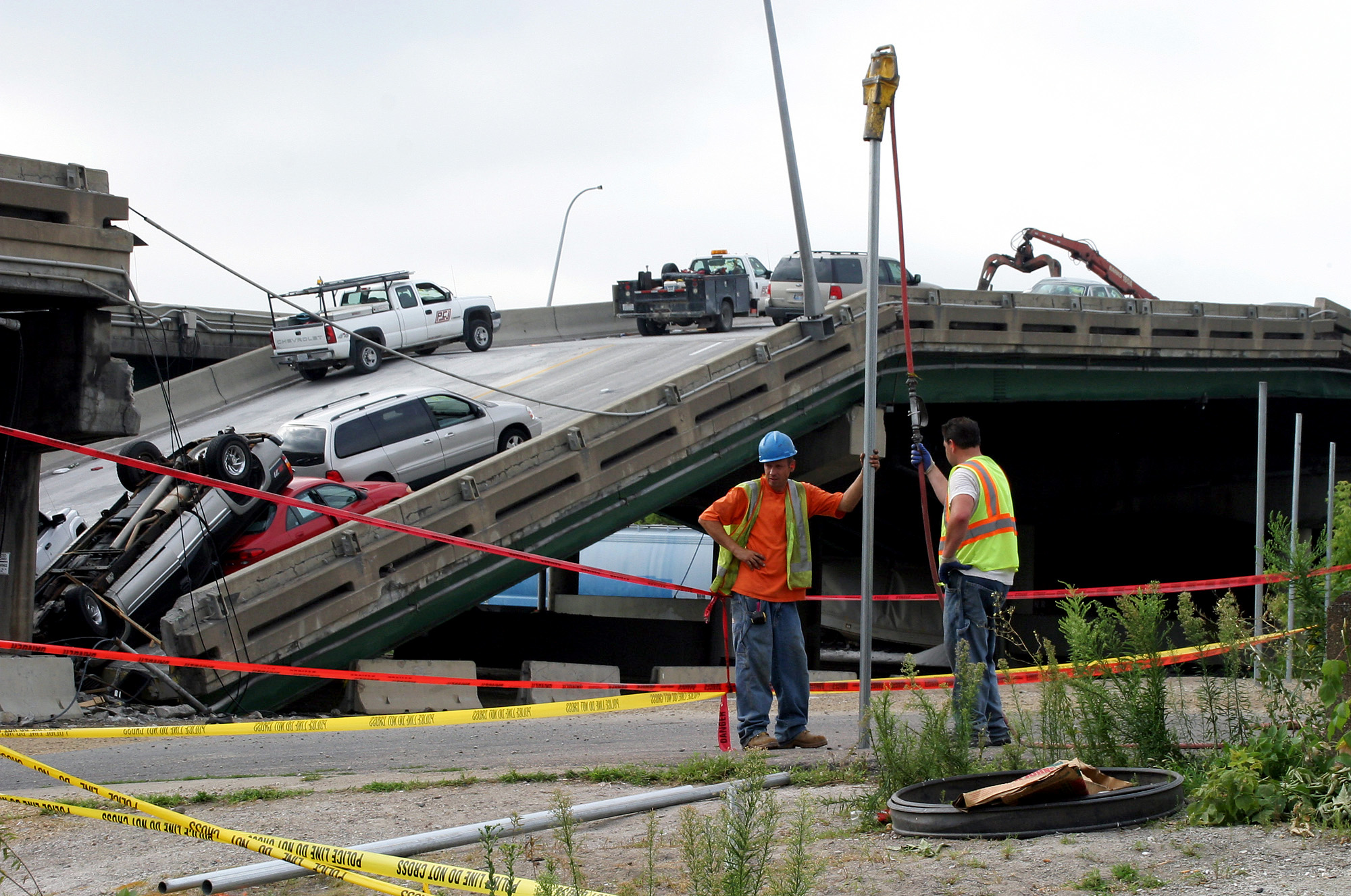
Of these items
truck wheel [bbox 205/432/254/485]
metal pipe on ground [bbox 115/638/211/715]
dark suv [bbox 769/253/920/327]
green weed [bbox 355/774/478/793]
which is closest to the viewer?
green weed [bbox 355/774/478/793]

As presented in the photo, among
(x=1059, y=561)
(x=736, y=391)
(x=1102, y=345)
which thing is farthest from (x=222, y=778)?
(x=1059, y=561)

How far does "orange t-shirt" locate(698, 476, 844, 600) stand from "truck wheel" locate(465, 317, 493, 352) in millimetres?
23758

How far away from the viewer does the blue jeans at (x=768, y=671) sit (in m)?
7.42

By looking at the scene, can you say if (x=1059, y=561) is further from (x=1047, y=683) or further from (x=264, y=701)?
(x=1047, y=683)

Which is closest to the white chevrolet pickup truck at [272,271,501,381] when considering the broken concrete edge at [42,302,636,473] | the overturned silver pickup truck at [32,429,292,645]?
the broken concrete edge at [42,302,636,473]

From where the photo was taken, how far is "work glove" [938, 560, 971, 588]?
7.12 meters

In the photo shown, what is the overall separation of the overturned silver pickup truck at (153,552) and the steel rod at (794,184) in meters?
9.45

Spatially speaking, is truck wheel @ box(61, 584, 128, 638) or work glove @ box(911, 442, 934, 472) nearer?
work glove @ box(911, 442, 934, 472)

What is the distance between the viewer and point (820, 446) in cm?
1922

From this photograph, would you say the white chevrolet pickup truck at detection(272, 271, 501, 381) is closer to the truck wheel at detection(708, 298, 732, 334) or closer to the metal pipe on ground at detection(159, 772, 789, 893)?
the truck wheel at detection(708, 298, 732, 334)

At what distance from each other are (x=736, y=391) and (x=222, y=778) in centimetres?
1050

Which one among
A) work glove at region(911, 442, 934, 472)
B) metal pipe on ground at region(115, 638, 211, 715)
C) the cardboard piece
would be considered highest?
work glove at region(911, 442, 934, 472)

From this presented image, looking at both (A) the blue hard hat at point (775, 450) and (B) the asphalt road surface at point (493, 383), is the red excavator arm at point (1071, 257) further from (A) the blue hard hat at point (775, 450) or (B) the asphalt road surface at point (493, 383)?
(A) the blue hard hat at point (775, 450)

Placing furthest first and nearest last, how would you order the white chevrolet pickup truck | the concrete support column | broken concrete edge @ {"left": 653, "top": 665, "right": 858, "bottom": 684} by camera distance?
1. the white chevrolet pickup truck
2. broken concrete edge @ {"left": 653, "top": 665, "right": 858, "bottom": 684}
3. the concrete support column
